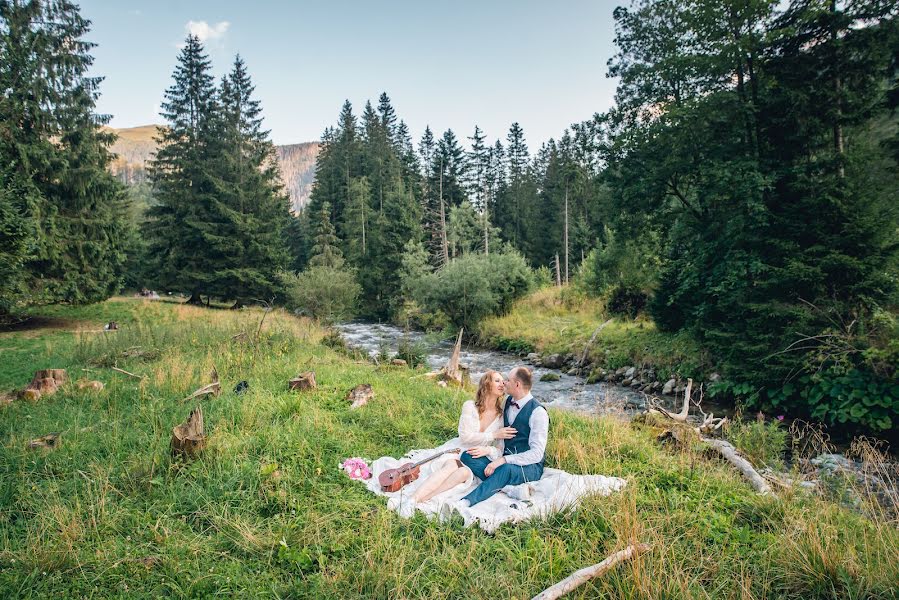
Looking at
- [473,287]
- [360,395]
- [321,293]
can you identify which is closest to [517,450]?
[360,395]

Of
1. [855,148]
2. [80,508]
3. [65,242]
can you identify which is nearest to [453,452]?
[80,508]

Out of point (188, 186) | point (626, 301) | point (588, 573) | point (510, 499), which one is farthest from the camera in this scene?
point (188, 186)

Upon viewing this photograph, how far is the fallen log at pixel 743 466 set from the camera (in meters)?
4.71

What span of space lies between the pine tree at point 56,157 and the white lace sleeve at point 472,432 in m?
16.2

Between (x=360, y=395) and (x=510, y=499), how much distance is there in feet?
11.5

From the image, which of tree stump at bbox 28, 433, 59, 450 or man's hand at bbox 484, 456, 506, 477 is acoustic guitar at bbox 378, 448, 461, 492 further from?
tree stump at bbox 28, 433, 59, 450

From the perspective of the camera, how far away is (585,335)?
17.6 m

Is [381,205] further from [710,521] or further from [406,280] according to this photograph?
[710,521]

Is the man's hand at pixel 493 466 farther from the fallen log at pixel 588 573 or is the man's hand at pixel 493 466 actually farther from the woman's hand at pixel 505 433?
the fallen log at pixel 588 573

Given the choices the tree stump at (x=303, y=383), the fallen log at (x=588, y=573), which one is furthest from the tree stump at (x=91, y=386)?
the fallen log at (x=588, y=573)

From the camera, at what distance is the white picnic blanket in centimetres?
385

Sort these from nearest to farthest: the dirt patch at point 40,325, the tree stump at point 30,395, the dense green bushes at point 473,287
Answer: the tree stump at point 30,395, the dirt patch at point 40,325, the dense green bushes at point 473,287

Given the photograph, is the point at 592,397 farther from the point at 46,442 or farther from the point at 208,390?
the point at 46,442

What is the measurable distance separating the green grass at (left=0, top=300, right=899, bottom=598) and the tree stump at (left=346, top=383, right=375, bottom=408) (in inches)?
27.4
